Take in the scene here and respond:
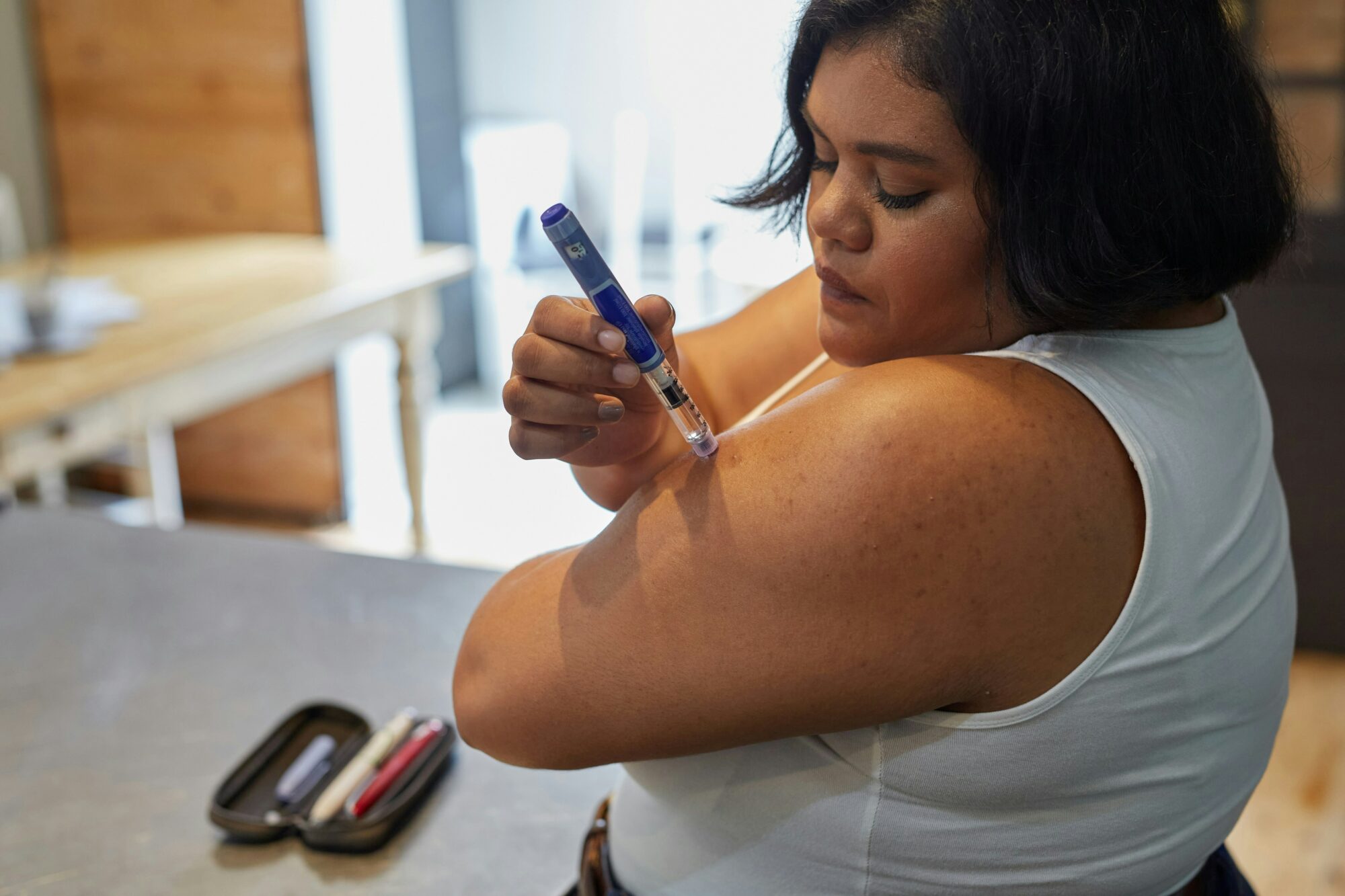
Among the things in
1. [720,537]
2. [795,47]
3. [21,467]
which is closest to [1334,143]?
[795,47]

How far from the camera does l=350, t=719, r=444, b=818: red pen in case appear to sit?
0.90 metres

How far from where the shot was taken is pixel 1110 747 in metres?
0.62

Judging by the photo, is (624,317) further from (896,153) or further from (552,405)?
(896,153)

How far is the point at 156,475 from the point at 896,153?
8.11 ft

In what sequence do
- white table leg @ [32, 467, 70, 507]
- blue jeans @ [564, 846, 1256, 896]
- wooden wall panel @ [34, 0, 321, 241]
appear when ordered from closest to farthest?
blue jeans @ [564, 846, 1256, 896], white table leg @ [32, 467, 70, 507], wooden wall panel @ [34, 0, 321, 241]

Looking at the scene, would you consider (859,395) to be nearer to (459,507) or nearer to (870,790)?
(870,790)

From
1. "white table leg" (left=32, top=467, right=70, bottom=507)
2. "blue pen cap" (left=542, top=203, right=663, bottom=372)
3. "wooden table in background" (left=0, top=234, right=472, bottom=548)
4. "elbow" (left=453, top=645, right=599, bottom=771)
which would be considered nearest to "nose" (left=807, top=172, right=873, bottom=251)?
"blue pen cap" (left=542, top=203, right=663, bottom=372)

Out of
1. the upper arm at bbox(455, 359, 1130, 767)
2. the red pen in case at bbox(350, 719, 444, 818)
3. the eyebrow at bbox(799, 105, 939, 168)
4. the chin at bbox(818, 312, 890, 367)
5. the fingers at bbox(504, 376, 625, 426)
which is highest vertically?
the eyebrow at bbox(799, 105, 939, 168)

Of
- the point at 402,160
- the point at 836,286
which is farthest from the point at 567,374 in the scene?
the point at 402,160

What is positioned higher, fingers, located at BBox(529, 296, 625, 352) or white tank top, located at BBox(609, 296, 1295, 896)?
fingers, located at BBox(529, 296, 625, 352)

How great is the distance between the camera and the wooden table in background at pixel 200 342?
2012 millimetres

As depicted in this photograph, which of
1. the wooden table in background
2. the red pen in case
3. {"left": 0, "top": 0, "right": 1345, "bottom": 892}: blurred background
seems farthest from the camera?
{"left": 0, "top": 0, "right": 1345, "bottom": 892}: blurred background

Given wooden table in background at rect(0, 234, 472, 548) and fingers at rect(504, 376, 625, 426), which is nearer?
fingers at rect(504, 376, 625, 426)

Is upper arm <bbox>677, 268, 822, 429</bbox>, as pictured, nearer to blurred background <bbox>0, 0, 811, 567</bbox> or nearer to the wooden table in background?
the wooden table in background
